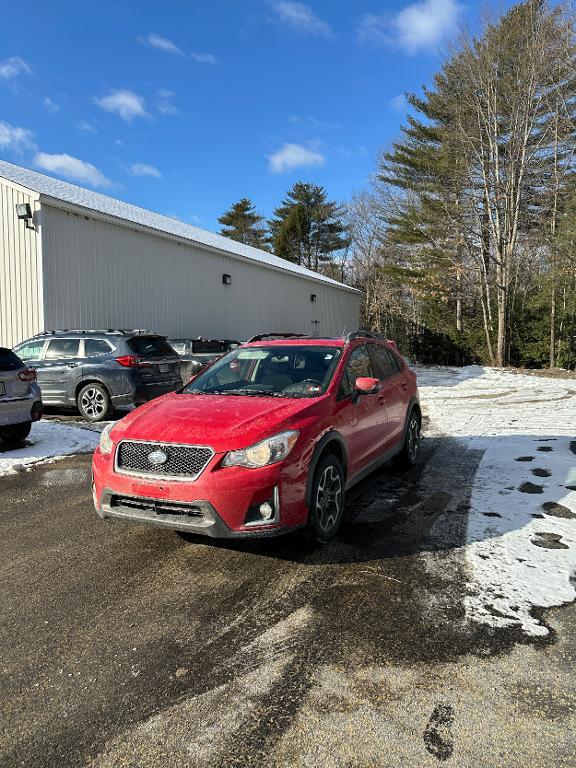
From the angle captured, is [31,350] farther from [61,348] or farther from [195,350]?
[195,350]

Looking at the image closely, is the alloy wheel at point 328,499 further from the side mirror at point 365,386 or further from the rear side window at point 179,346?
the rear side window at point 179,346

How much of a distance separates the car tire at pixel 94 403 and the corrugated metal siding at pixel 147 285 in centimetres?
386

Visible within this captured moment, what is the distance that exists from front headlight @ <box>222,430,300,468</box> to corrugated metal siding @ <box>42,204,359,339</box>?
1081cm

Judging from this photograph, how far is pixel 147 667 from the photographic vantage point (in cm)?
256

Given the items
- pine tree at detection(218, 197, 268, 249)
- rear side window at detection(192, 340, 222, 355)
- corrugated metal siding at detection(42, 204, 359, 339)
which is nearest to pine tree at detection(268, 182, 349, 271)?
pine tree at detection(218, 197, 268, 249)

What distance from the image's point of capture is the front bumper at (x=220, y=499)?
335cm

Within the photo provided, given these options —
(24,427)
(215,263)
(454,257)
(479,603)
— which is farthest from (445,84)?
(479,603)

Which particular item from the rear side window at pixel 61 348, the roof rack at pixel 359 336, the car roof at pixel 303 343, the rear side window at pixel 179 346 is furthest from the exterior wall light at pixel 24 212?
the roof rack at pixel 359 336

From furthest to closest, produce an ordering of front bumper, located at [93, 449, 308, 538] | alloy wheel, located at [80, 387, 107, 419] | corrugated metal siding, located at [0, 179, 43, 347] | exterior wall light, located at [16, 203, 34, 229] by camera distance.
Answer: corrugated metal siding, located at [0, 179, 43, 347] → exterior wall light, located at [16, 203, 34, 229] → alloy wheel, located at [80, 387, 107, 419] → front bumper, located at [93, 449, 308, 538]

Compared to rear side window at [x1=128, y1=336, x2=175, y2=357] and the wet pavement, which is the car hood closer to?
the wet pavement

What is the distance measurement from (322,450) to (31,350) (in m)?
8.54

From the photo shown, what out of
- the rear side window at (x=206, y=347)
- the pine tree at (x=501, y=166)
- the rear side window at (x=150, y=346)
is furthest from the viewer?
the pine tree at (x=501, y=166)

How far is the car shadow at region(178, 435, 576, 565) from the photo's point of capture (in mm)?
3928

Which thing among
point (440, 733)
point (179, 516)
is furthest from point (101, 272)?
point (440, 733)
